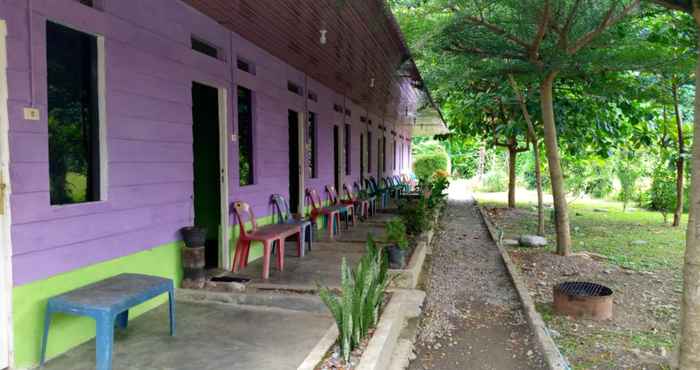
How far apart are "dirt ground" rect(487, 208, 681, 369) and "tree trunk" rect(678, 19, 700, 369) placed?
53cm

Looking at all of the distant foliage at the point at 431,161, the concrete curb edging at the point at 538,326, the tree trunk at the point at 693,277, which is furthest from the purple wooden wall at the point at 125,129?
the distant foliage at the point at 431,161

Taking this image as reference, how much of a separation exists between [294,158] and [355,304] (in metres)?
5.46

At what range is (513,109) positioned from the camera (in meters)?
11.6

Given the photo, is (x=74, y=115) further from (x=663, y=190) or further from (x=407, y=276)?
(x=663, y=190)

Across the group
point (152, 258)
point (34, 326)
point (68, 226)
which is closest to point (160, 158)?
point (152, 258)

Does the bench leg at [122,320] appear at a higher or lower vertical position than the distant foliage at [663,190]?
lower

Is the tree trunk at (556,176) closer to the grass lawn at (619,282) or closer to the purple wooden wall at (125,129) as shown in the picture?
the grass lawn at (619,282)

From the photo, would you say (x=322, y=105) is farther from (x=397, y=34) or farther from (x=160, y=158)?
(x=160, y=158)

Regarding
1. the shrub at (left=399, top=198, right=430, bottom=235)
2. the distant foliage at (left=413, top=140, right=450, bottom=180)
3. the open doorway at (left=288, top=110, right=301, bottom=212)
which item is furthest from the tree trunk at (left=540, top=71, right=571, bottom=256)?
the distant foliage at (left=413, top=140, right=450, bottom=180)

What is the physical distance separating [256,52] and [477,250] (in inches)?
187

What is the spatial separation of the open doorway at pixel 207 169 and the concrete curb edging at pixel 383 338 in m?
2.57

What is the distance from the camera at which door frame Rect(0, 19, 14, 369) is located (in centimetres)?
285

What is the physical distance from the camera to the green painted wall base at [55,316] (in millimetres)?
2945

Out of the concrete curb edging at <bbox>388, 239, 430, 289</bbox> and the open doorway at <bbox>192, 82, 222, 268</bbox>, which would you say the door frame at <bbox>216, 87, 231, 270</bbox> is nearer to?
the open doorway at <bbox>192, 82, 222, 268</bbox>
